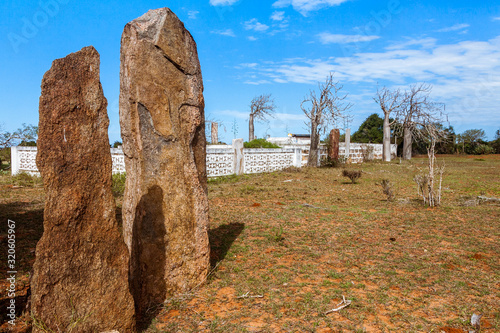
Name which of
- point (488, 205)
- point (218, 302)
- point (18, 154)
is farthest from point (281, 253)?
point (18, 154)

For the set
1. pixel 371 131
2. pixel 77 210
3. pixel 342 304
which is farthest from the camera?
pixel 371 131

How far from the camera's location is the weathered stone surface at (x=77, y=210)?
250 cm

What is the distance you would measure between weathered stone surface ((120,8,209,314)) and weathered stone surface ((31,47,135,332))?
2.91 ft

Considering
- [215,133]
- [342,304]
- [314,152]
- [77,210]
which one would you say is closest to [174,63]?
[77,210]

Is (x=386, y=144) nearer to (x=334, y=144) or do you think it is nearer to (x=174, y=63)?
(x=334, y=144)

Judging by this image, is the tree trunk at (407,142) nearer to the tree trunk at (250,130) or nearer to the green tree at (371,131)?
the green tree at (371,131)

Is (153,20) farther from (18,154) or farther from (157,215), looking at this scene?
(18,154)

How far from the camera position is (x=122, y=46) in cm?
375

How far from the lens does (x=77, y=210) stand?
256 cm

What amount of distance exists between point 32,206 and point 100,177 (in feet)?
23.3

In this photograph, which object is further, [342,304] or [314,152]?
[314,152]

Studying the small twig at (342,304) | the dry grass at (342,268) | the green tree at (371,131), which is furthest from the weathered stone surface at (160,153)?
the green tree at (371,131)

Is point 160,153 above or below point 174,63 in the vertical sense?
below

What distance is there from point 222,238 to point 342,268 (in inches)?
79.1
